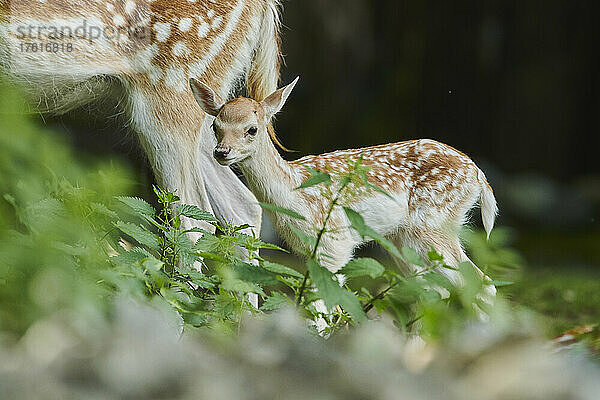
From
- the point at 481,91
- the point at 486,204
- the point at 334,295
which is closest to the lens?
the point at 334,295

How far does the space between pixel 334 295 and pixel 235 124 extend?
3.47ft

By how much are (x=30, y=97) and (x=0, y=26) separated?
221mm

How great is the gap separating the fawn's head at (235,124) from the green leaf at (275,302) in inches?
28.6

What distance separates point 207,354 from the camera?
561 mm

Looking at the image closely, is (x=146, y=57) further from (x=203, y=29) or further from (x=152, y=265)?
(x=152, y=265)

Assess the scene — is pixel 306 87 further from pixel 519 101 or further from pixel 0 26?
pixel 0 26

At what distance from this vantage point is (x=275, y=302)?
1.11m

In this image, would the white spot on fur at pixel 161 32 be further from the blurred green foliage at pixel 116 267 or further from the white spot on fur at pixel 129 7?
the blurred green foliage at pixel 116 267

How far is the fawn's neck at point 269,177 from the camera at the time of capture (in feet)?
6.40

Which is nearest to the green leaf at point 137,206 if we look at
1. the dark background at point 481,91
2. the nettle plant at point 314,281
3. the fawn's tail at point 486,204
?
the nettle plant at point 314,281

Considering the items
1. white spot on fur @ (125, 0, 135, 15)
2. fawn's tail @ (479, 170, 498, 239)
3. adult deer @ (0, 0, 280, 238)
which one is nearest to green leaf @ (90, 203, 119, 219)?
adult deer @ (0, 0, 280, 238)

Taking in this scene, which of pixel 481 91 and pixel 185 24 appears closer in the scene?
pixel 185 24

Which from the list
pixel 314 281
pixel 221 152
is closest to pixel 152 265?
pixel 314 281

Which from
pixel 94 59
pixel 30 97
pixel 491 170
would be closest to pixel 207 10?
pixel 94 59
